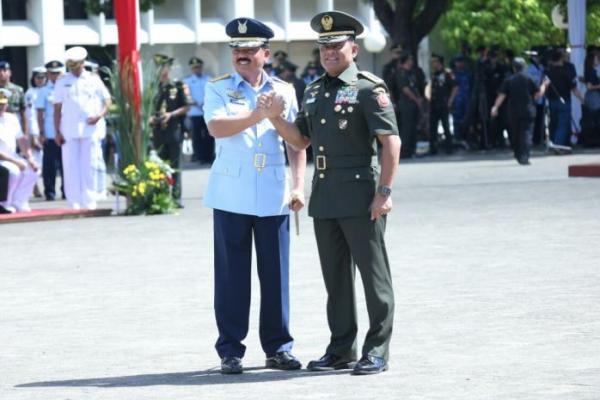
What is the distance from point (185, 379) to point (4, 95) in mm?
12662

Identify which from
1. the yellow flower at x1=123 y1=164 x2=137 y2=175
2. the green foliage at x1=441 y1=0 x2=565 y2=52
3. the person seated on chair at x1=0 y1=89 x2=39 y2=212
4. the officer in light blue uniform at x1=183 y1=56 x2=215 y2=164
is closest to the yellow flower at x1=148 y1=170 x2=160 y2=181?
the yellow flower at x1=123 y1=164 x2=137 y2=175

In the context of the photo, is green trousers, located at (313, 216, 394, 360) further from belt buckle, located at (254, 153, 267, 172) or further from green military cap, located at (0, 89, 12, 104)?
green military cap, located at (0, 89, 12, 104)

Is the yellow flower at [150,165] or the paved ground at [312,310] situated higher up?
the yellow flower at [150,165]

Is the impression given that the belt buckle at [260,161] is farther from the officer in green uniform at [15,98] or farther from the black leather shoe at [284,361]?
the officer in green uniform at [15,98]

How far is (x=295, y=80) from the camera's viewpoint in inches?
1166

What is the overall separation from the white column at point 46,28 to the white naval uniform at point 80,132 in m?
28.4

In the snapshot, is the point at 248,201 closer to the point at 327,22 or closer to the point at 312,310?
the point at 327,22

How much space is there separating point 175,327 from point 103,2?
27.3 metres

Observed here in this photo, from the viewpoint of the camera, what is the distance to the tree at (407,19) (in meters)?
33.4

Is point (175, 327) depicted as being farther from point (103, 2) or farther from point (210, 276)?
point (103, 2)

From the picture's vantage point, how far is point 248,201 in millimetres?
8719

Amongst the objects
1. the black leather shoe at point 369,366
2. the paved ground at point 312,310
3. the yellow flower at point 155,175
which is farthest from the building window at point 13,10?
the black leather shoe at point 369,366

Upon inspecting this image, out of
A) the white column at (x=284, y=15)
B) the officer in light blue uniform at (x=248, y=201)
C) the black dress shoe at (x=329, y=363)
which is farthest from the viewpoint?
the white column at (x=284, y=15)

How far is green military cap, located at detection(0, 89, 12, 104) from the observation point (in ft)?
66.3
